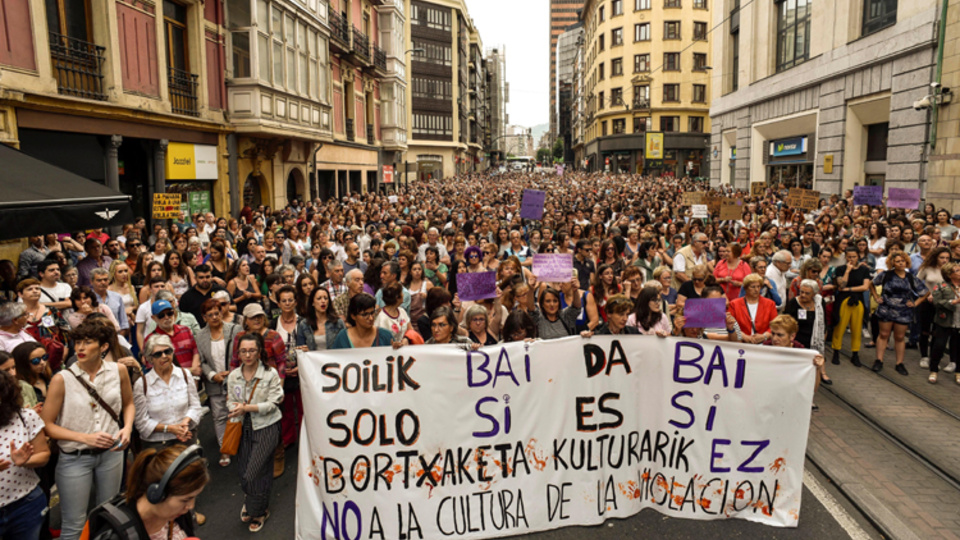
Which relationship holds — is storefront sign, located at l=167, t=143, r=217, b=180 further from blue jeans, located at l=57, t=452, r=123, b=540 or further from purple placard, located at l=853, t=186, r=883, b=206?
purple placard, located at l=853, t=186, r=883, b=206

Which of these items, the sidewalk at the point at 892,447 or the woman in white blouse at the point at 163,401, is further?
the sidewalk at the point at 892,447

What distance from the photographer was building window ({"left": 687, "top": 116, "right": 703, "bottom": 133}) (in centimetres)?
6825

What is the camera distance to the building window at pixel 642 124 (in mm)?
68994

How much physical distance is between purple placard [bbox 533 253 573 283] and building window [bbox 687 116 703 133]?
6631 cm

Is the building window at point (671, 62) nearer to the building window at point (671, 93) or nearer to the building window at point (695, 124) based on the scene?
the building window at point (671, 93)

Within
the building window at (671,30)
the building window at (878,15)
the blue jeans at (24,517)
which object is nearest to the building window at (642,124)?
the building window at (671,30)

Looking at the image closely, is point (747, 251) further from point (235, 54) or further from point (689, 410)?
point (235, 54)

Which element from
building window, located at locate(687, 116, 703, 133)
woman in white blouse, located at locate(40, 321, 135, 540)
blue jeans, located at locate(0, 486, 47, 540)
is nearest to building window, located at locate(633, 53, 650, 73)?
building window, located at locate(687, 116, 703, 133)

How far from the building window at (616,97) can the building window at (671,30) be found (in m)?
7.21

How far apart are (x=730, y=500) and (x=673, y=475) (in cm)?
47

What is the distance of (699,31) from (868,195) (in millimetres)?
57865

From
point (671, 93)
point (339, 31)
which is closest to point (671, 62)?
point (671, 93)

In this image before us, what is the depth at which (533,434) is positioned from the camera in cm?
479

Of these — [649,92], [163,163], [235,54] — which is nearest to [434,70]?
[649,92]
